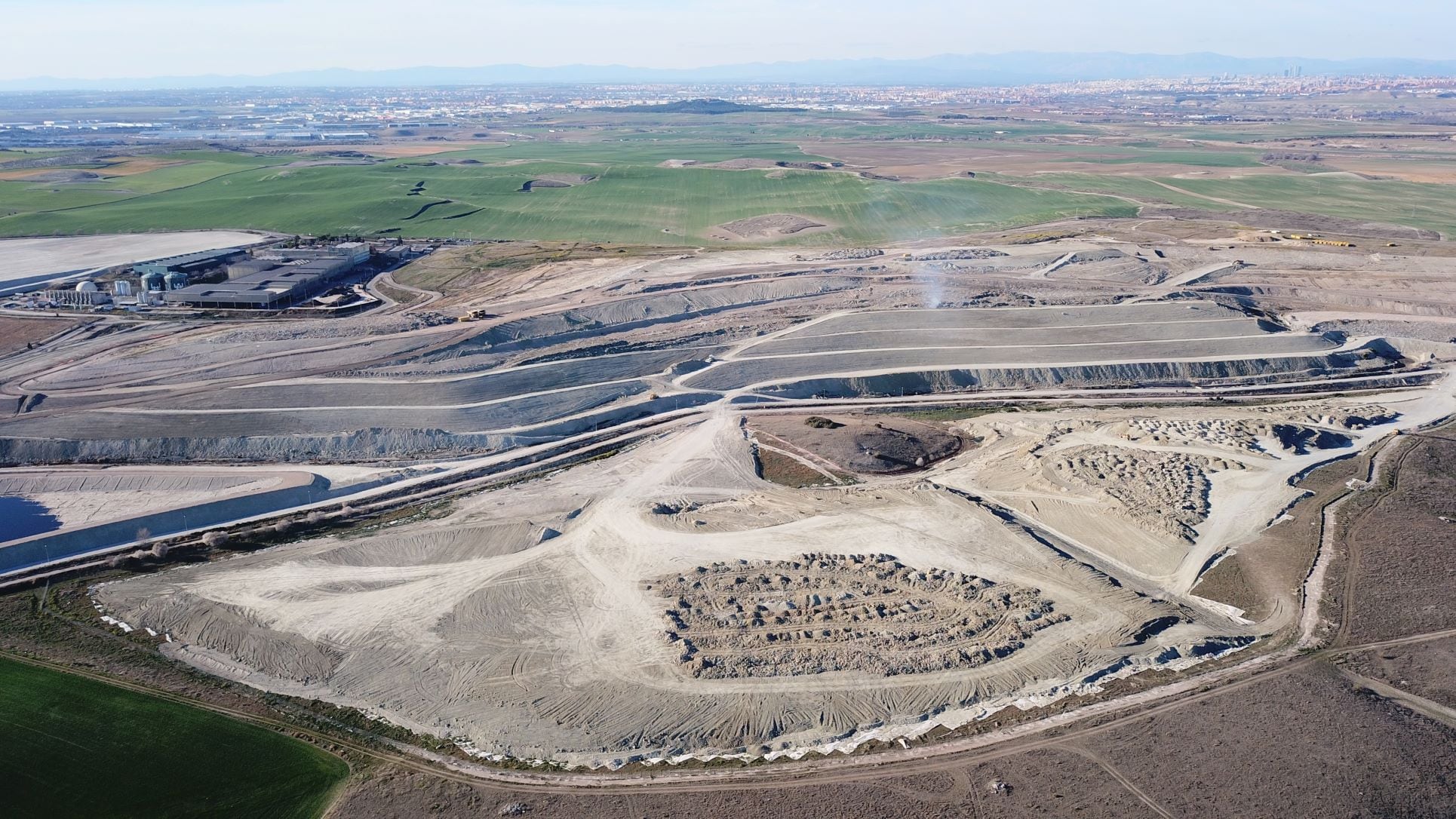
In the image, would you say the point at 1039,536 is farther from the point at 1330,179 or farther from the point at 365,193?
the point at 1330,179

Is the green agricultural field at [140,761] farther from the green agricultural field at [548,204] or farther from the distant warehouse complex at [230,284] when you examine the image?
the green agricultural field at [548,204]

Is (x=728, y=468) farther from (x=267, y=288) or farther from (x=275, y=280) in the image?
(x=275, y=280)

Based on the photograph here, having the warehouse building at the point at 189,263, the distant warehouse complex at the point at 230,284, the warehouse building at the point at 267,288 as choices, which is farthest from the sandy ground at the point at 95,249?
the warehouse building at the point at 267,288

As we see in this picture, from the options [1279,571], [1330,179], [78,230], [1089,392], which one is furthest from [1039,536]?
[1330,179]

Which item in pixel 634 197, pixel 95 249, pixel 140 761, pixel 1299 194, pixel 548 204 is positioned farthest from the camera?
pixel 1299 194

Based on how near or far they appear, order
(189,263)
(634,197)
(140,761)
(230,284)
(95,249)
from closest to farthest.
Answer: (140,761) → (230,284) → (189,263) → (95,249) → (634,197)

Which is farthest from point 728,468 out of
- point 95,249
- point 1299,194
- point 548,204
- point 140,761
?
point 1299,194

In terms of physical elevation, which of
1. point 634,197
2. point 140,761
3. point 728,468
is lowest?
point 140,761
